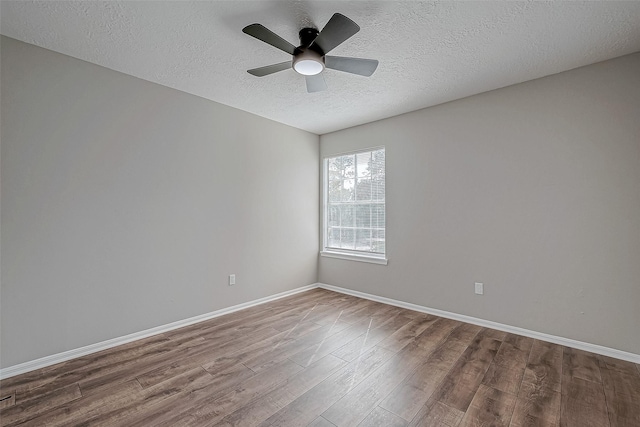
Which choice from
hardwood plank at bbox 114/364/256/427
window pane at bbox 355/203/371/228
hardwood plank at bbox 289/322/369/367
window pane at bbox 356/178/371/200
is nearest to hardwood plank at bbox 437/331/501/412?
hardwood plank at bbox 289/322/369/367

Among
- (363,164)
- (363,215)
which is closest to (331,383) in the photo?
(363,215)

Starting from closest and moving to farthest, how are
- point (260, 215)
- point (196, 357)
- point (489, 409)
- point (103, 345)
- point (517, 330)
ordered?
point (489, 409) → point (196, 357) → point (103, 345) → point (517, 330) → point (260, 215)

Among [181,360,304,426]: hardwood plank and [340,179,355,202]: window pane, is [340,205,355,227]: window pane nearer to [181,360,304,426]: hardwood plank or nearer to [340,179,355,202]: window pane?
[340,179,355,202]: window pane

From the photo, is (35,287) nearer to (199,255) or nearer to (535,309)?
(199,255)

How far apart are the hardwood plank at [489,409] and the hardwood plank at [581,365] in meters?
0.74

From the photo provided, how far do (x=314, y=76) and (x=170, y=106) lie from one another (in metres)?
1.73

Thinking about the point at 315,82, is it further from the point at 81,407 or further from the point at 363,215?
the point at 81,407

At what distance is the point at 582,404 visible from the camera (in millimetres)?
1832

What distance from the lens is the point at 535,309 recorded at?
282 centimetres

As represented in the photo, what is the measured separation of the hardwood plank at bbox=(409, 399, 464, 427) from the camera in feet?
5.43

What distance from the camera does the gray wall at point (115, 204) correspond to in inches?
87.6

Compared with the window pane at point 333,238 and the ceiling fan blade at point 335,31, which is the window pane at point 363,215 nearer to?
the window pane at point 333,238

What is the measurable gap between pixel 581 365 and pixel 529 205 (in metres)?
1.45

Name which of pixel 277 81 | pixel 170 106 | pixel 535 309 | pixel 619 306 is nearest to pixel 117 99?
pixel 170 106
